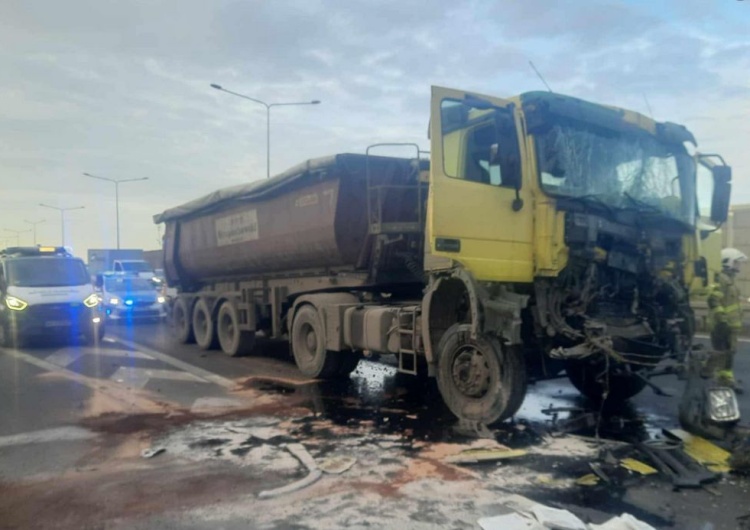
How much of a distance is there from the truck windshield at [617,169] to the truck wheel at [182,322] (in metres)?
10.2

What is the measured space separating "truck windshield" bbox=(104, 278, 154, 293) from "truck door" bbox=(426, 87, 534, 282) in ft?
53.4

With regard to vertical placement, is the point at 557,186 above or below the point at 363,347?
above

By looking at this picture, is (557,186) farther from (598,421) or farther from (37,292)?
(37,292)

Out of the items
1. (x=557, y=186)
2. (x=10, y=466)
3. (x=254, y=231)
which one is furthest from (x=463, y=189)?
(x=254, y=231)

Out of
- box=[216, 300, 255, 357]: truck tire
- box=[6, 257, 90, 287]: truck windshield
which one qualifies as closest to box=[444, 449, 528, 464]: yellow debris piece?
box=[216, 300, 255, 357]: truck tire

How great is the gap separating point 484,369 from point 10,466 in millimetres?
4308

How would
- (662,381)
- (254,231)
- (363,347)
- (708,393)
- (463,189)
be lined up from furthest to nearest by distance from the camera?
1. (254,231)
2. (662,381)
3. (363,347)
4. (463,189)
5. (708,393)

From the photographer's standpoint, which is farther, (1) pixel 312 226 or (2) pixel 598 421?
(1) pixel 312 226

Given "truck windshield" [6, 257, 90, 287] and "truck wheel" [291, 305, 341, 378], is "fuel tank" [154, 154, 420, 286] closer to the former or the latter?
"truck wheel" [291, 305, 341, 378]

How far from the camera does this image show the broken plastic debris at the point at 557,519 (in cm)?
396

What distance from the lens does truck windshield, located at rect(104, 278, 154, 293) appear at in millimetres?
20578

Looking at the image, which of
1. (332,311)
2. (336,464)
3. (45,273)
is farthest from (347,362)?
(45,273)

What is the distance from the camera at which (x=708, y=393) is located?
602 centimetres

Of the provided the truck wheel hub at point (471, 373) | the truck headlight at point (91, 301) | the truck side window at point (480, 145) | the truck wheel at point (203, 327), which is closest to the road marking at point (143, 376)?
the truck wheel at point (203, 327)
